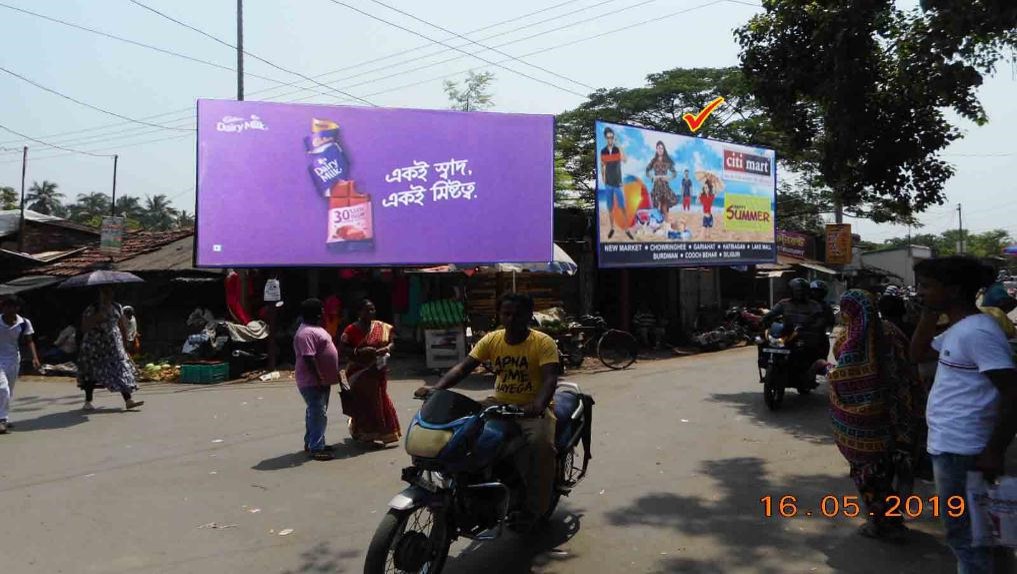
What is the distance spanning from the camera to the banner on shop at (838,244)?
28609 millimetres

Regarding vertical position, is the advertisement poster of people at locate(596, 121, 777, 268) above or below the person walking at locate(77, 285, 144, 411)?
above

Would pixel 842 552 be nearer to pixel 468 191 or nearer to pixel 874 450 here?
pixel 874 450

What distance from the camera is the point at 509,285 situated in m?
14.5

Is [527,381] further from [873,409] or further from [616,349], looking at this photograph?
[616,349]

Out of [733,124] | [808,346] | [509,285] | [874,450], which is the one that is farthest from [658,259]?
[733,124]

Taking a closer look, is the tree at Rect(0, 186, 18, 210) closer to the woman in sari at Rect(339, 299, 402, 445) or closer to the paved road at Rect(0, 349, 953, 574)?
the paved road at Rect(0, 349, 953, 574)

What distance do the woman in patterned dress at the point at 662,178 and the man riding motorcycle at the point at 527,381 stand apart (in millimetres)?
12121

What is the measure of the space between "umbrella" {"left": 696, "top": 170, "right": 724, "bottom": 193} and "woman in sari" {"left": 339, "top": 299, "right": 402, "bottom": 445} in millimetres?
11913

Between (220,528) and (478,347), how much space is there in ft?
7.22

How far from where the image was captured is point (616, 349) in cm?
1364

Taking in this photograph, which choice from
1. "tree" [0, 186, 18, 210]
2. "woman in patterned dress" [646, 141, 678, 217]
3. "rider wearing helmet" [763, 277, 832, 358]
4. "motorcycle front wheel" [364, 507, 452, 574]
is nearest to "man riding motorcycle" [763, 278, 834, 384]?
"rider wearing helmet" [763, 277, 832, 358]

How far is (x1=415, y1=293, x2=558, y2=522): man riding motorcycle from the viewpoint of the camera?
13.2 feet

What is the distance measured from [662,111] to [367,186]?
836 inches
